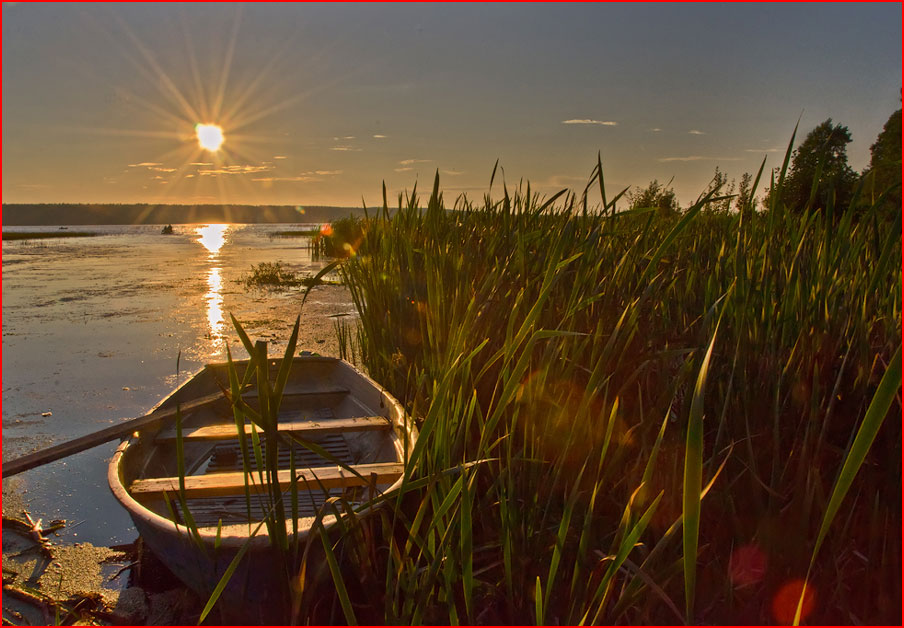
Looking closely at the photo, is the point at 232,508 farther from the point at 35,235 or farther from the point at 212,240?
the point at 35,235

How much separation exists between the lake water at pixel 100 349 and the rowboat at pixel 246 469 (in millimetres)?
395

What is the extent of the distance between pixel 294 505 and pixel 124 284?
10.6m

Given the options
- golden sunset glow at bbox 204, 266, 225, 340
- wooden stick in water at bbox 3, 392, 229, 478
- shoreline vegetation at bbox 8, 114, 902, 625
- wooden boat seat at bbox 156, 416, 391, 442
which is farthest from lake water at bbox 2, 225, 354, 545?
shoreline vegetation at bbox 8, 114, 902, 625

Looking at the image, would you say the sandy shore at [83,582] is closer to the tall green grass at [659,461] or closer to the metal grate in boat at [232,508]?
the metal grate in boat at [232,508]

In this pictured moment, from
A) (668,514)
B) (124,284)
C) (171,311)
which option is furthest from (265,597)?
(124,284)

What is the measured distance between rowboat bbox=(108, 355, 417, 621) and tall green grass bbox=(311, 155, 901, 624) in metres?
0.25

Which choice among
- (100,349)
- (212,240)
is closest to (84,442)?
(100,349)

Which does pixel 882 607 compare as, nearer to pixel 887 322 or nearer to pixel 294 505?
pixel 887 322

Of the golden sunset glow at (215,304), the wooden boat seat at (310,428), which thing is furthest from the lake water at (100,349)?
the wooden boat seat at (310,428)

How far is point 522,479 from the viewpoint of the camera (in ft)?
5.11

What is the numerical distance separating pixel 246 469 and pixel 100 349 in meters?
5.15

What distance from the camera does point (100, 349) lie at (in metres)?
5.43

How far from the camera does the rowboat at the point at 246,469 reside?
156cm

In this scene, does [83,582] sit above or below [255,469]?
below
